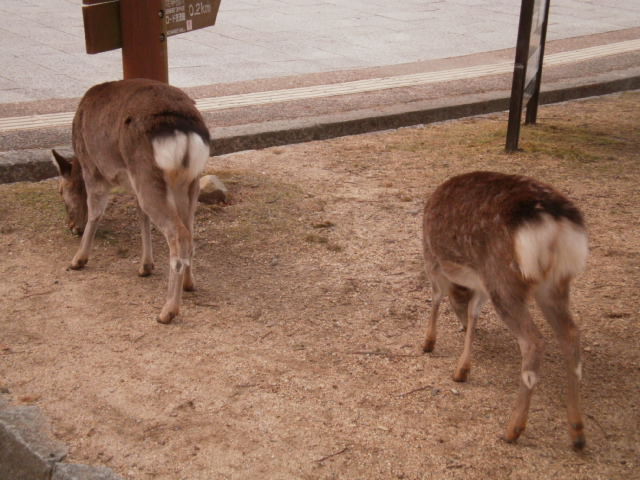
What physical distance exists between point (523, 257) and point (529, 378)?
0.51m

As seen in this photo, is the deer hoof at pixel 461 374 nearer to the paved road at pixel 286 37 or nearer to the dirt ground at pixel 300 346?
the dirt ground at pixel 300 346

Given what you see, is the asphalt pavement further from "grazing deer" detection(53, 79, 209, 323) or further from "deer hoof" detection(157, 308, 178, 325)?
"deer hoof" detection(157, 308, 178, 325)

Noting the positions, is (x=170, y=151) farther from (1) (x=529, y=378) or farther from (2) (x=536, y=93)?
(2) (x=536, y=93)

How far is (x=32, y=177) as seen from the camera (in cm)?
692

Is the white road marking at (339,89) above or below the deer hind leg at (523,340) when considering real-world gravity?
below

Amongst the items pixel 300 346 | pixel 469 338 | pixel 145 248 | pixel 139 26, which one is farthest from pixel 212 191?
pixel 469 338

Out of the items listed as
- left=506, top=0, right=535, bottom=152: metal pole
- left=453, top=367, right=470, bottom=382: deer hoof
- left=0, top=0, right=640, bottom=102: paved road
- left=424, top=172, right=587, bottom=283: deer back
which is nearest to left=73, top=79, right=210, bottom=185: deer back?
left=424, top=172, right=587, bottom=283: deer back

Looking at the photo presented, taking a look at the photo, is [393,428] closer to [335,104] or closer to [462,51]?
[335,104]

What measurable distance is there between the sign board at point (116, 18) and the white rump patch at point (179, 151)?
1.53 meters

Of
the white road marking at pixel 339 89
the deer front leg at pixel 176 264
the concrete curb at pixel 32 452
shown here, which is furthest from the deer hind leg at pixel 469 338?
the white road marking at pixel 339 89

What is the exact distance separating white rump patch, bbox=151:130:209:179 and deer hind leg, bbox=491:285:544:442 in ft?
6.19

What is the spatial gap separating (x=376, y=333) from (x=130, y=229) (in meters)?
2.26

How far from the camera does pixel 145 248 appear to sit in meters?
5.42

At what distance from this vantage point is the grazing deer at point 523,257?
3.51 meters
